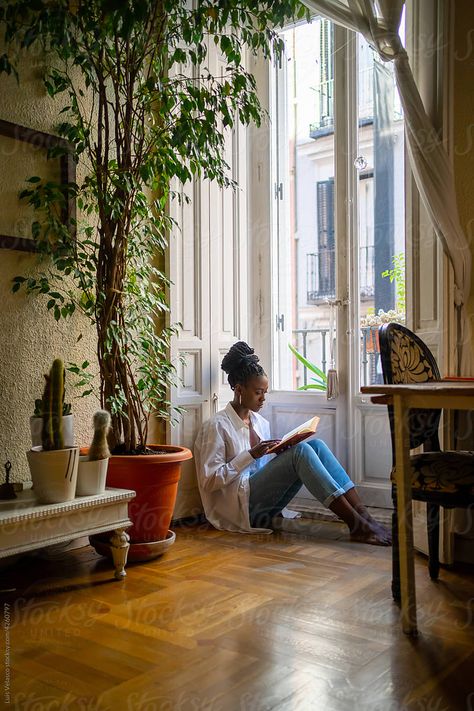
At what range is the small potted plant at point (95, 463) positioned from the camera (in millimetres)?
2553

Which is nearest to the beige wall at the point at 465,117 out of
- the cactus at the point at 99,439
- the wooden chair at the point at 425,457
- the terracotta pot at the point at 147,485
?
the wooden chair at the point at 425,457

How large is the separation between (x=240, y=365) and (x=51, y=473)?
1314mm

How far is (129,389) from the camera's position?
→ 9.53 feet

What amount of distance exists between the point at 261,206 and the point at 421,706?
9.75 ft

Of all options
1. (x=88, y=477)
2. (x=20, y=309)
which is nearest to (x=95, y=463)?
(x=88, y=477)

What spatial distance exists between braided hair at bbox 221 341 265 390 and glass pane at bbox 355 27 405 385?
0.61 metres

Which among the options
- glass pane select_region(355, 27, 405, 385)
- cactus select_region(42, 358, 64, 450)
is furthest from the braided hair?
cactus select_region(42, 358, 64, 450)

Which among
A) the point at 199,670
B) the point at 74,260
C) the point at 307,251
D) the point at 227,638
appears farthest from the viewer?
the point at 307,251

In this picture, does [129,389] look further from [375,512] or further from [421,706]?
[421,706]

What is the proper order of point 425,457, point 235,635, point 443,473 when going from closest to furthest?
point 235,635
point 443,473
point 425,457

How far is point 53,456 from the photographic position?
7.88ft

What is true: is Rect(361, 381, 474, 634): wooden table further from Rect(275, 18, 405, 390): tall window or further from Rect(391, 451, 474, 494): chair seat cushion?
Rect(275, 18, 405, 390): tall window

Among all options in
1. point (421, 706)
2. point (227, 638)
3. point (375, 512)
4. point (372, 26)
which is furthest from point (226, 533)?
point (372, 26)

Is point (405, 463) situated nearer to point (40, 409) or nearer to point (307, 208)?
point (40, 409)
